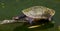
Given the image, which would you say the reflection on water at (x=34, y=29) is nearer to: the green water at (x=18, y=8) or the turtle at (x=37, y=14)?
the green water at (x=18, y=8)

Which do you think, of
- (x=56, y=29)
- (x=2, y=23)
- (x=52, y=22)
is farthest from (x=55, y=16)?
(x=2, y=23)

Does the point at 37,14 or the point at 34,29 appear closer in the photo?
the point at 34,29

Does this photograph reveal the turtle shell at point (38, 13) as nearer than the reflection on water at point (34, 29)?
No

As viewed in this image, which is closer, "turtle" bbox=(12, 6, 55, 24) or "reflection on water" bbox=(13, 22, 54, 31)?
"reflection on water" bbox=(13, 22, 54, 31)

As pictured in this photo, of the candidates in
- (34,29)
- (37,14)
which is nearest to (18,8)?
(37,14)

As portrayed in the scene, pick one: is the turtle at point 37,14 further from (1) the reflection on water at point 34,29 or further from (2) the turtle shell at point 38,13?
(1) the reflection on water at point 34,29

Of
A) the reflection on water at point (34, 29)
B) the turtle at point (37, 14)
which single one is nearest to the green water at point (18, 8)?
the reflection on water at point (34, 29)

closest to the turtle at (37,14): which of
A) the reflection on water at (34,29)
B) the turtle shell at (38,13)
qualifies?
the turtle shell at (38,13)

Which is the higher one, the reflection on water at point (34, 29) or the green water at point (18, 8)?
the green water at point (18, 8)

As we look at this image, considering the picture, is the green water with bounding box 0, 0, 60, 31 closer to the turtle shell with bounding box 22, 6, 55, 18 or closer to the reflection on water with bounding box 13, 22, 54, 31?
the reflection on water with bounding box 13, 22, 54, 31

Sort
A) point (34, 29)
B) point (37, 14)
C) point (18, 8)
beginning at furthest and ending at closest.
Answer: point (18, 8) < point (37, 14) < point (34, 29)

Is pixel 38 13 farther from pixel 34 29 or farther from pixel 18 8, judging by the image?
pixel 18 8

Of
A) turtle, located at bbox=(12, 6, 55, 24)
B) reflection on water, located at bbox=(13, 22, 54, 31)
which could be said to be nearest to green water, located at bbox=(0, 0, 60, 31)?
reflection on water, located at bbox=(13, 22, 54, 31)
